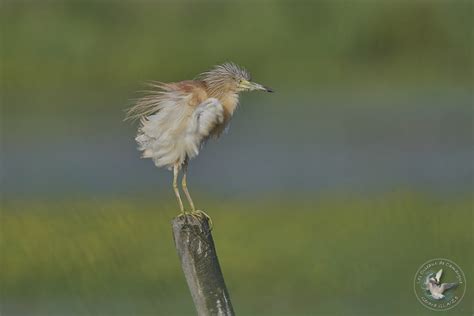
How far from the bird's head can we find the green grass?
179 cm

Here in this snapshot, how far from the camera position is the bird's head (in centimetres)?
505

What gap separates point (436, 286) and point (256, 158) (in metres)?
5.29

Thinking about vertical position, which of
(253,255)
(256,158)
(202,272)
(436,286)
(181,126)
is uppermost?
(256,158)

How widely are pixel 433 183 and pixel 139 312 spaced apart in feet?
10.7

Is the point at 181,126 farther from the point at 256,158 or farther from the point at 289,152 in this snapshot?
the point at 289,152

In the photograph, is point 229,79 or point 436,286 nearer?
point 229,79

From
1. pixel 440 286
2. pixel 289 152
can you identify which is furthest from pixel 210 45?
pixel 440 286

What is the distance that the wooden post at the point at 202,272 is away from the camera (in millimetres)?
4043

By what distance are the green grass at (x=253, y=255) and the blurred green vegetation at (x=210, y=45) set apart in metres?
5.26

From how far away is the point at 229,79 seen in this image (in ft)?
16.7

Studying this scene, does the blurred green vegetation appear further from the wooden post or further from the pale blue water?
the wooden post

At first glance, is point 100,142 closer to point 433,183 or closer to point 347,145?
point 347,145

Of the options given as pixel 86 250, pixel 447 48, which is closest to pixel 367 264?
pixel 86 250

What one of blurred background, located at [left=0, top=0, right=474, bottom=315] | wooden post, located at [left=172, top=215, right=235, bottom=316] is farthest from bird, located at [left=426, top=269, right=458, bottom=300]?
wooden post, located at [left=172, top=215, right=235, bottom=316]
